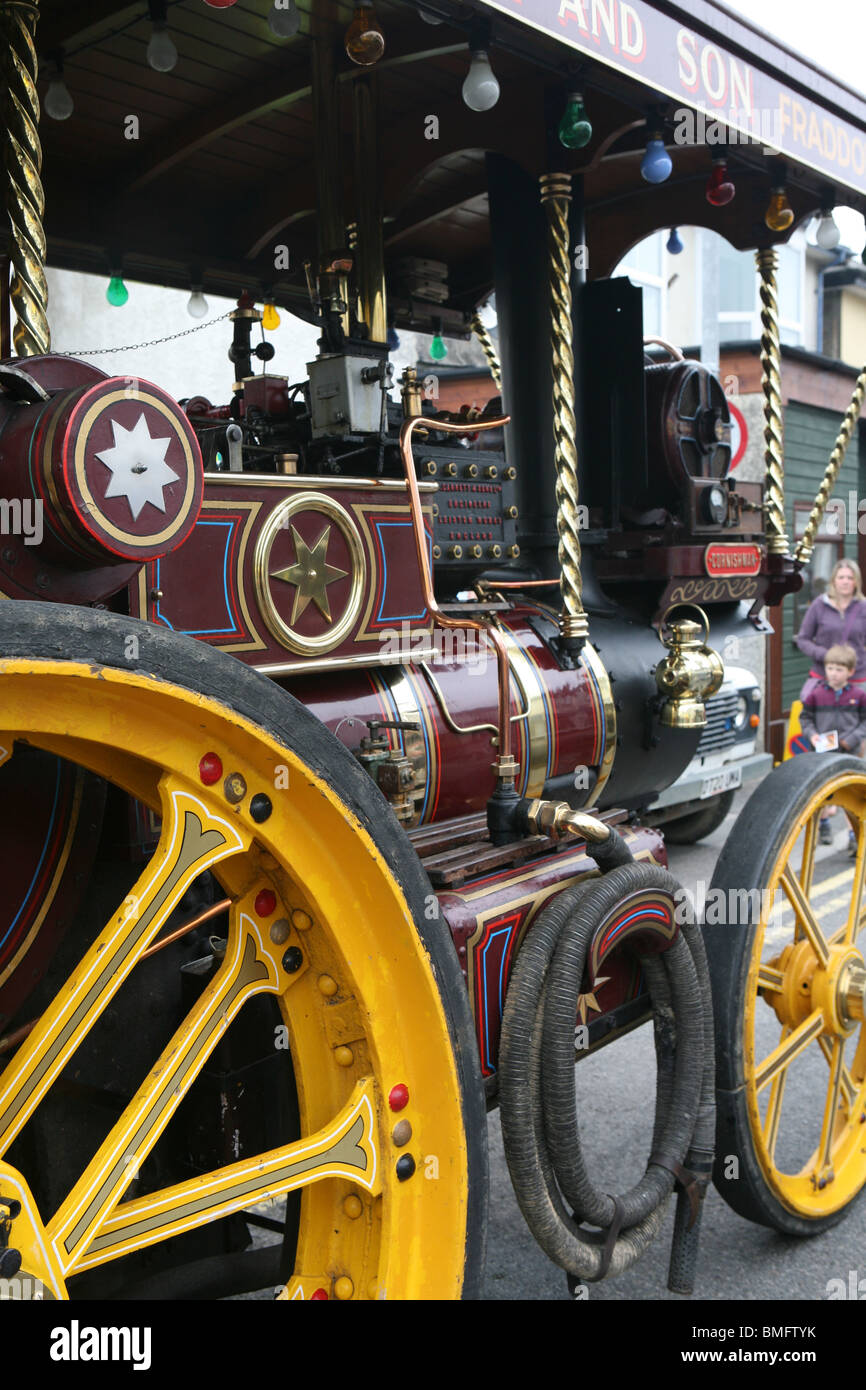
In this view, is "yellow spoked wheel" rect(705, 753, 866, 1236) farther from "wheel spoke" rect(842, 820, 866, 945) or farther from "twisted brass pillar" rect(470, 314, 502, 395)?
"twisted brass pillar" rect(470, 314, 502, 395)

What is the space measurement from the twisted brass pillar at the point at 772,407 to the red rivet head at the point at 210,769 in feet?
8.03

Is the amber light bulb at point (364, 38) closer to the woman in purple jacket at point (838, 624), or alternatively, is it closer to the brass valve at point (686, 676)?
the brass valve at point (686, 676)

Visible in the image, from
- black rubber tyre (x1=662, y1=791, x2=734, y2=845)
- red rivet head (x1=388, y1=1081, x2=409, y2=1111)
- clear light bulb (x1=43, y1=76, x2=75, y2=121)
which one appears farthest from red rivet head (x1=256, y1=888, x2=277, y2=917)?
black rubber tyre (x1=662, y1=791, x2=734, y2=845)

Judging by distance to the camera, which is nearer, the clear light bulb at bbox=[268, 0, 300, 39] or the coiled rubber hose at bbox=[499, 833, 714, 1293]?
the coiled rubber hose at bbox=[499, 833, 714, 1293]

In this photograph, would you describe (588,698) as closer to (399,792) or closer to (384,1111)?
(399,792)

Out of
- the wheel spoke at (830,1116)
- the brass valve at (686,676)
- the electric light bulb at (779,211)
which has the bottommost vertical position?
the wheel spoke at (830,1116)

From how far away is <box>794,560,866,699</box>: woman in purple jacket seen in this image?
6.77 m

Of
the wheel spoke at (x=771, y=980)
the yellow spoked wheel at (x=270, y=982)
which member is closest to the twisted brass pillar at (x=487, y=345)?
the wheel spoke at (x=771, y=980)

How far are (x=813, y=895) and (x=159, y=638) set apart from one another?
5251 millimetres

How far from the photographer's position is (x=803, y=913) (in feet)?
8.66

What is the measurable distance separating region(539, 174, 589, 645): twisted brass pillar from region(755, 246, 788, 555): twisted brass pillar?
1032 mm

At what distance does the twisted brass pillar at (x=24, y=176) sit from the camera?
1.59 m

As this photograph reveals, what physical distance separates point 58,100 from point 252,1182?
242 cm

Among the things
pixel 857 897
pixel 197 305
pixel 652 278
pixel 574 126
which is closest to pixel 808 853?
pixel 857 897
